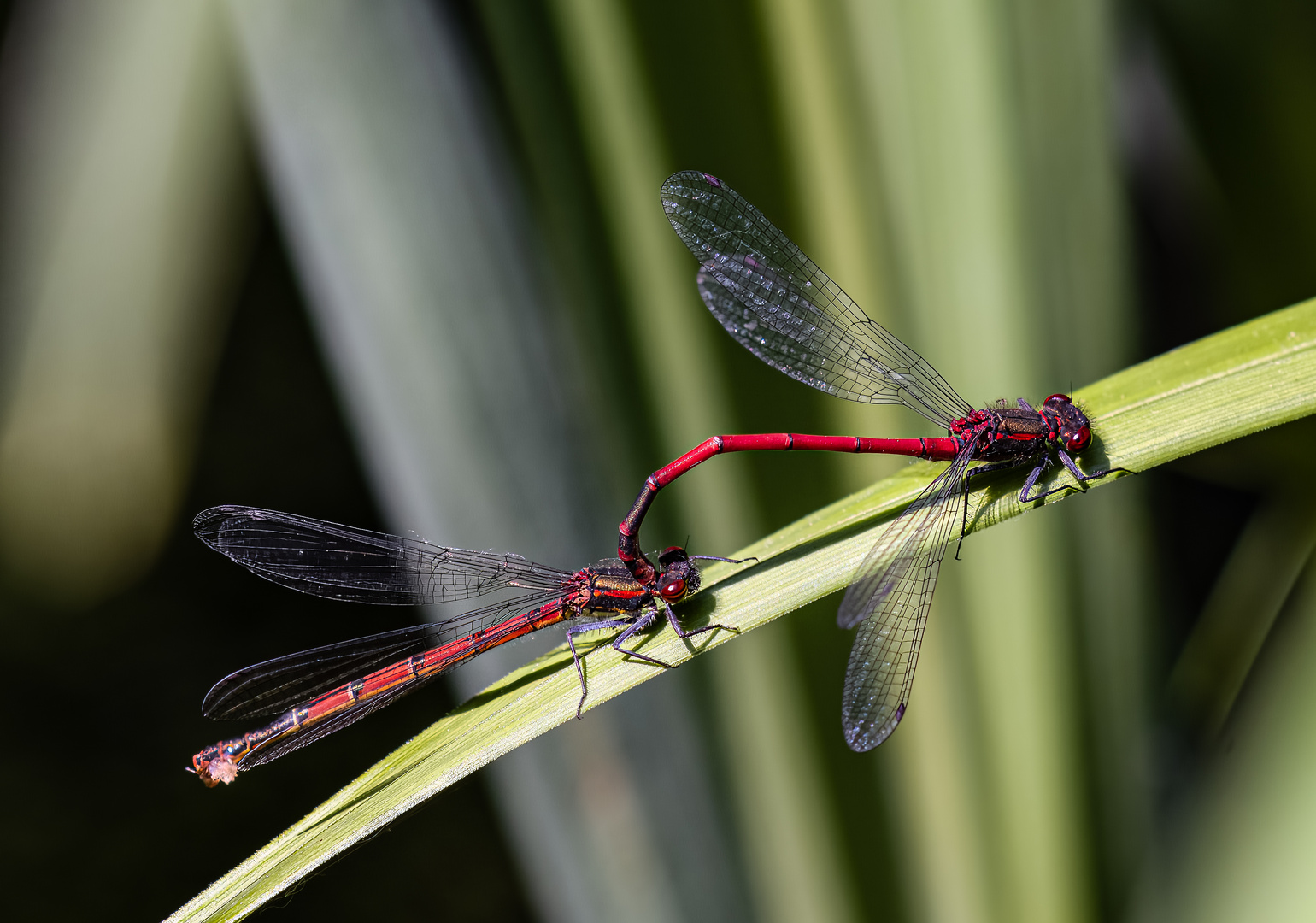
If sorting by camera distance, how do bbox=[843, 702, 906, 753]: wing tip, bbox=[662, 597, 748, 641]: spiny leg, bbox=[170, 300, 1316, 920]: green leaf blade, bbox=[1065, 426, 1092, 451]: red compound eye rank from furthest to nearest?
1. bbox=[1065, 426, 1092, 451]: red compound eye
2. bbox=[662, 597, 748, 641]: spiny leg
3. bbox=[843, 702, 906, 753]: wing tip
4. bbox=[170, 300, 1316, 920]: green leaf blade

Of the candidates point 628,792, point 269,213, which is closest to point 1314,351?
point 628,792

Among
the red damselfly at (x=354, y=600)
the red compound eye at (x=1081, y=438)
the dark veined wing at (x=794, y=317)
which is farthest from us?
the red damselfly at (x=354, y=600)

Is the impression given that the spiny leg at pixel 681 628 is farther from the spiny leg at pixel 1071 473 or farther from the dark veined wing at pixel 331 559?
the spiny leg at pixel 1071 473

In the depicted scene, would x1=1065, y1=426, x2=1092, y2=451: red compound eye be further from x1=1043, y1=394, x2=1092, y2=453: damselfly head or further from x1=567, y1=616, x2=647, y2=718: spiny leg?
x1=567, y1=616, x2=647, y2=718: spiny leg

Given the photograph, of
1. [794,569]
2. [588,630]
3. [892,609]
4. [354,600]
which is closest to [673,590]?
[588,630]

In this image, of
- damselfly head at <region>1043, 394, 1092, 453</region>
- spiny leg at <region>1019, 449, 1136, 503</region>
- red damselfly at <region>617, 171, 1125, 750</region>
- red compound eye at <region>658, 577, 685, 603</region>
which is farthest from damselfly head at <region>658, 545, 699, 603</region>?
damselfly head at <region>1043, 394, 1092, 453</region>

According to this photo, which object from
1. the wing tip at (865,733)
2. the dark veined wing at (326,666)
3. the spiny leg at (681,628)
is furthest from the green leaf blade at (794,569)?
the dark veined wing at (326,666)
